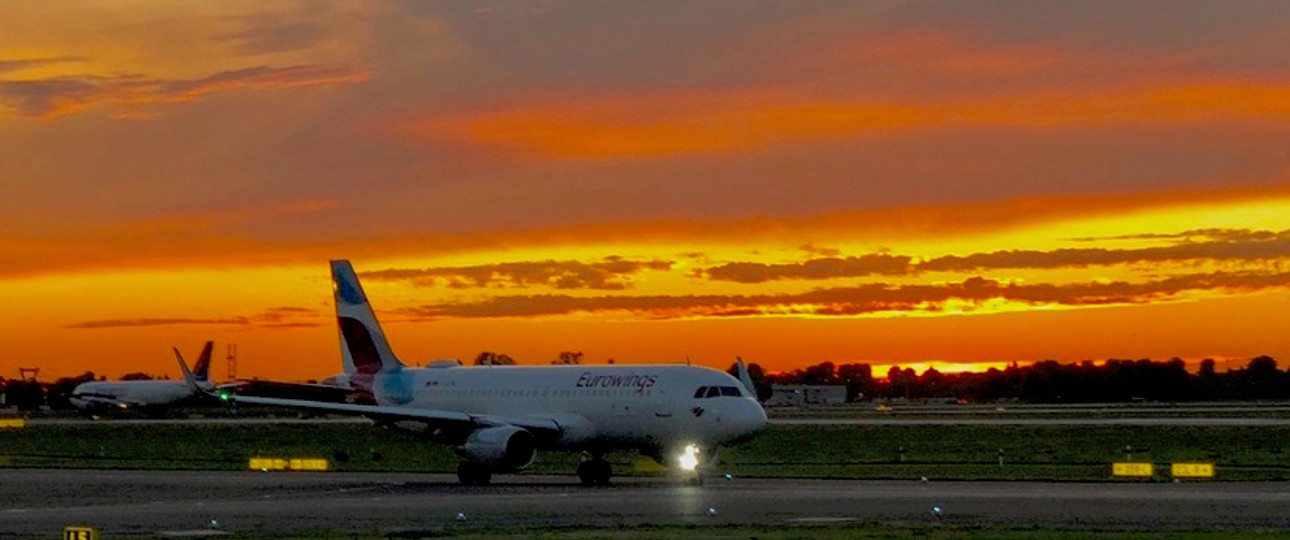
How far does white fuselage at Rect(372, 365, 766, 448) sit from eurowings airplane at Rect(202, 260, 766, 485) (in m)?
0.03

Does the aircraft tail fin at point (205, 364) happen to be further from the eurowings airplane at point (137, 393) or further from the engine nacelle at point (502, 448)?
the engine nacelle at point (502, 448)

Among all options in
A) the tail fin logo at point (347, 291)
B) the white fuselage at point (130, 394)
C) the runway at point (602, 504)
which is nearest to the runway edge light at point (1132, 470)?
the runway at point (602, 504)

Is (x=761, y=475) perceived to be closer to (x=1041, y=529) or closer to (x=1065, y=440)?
(x=1041, y=529)

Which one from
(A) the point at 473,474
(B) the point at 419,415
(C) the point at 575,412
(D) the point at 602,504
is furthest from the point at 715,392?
(D) the point at 602,504

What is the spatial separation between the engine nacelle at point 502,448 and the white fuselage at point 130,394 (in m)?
117

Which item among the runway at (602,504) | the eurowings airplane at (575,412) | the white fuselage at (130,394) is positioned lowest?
the runway at (602,504)

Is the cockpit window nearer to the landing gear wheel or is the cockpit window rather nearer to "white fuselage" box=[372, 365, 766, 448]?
"white fuselage" box=[372, 365, 766, 448]

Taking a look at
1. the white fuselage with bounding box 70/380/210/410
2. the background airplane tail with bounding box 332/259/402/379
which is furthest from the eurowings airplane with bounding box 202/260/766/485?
the white fuselage with bounding box 70/380/210/410

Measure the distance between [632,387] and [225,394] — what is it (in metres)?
12.0

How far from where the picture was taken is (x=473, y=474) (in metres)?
57.6

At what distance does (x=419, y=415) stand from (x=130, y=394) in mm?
123466

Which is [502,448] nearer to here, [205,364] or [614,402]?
[614,402]

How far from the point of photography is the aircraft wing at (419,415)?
58375 mm

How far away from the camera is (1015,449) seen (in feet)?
258
